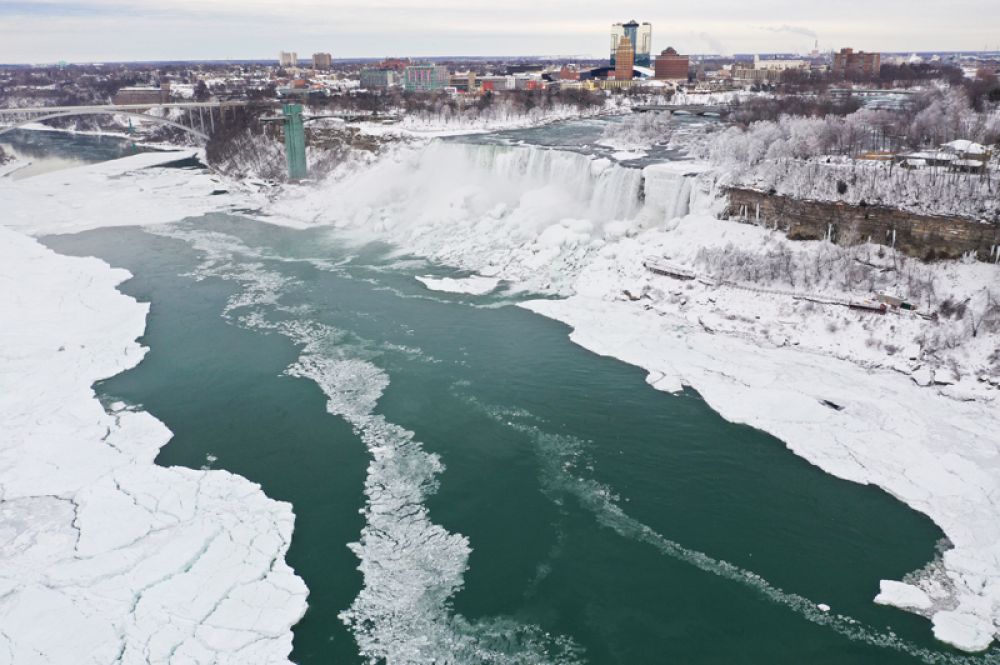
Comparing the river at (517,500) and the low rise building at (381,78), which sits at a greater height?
the low rise building at (381,78)

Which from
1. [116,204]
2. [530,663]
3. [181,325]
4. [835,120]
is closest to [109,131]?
[116,204]

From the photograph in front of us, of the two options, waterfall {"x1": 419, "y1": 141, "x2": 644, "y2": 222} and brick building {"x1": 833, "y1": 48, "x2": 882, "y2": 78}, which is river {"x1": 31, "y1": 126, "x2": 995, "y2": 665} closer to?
waterfall {"x1": 419, "y1": 141, "x2": 644, "y2": 222}

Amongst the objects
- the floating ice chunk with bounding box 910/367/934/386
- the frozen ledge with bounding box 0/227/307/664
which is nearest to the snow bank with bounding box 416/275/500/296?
the frozen ledge with bounding box 0/227/307/664

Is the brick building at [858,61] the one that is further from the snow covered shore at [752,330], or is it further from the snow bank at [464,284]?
the snow bank at [464,284]

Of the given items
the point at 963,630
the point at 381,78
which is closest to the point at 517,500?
the point at 963,630

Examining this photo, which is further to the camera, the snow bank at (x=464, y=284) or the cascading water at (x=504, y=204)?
the cascading water at (x=504, y=204)

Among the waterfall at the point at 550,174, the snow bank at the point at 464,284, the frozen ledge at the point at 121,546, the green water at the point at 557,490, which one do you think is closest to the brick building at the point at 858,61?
the waterfall at the point at 550,174
